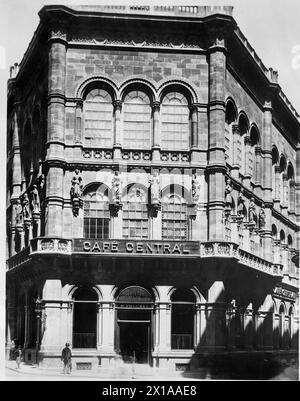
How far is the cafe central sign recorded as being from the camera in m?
34.7

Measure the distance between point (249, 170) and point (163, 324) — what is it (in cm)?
1068

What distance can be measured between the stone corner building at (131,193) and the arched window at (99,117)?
6cm

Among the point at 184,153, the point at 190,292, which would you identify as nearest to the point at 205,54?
the point at 184,153

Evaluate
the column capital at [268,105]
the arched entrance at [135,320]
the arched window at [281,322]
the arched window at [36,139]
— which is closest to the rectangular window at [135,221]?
the arched entrance at [135,320]

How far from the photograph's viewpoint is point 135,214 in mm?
35938

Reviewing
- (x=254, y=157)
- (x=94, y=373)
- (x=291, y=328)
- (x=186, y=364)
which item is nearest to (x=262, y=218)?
(x=254, y=157)

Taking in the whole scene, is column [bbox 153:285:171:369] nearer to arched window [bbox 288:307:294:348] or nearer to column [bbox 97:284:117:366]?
column [bbox 97:284:117:366]

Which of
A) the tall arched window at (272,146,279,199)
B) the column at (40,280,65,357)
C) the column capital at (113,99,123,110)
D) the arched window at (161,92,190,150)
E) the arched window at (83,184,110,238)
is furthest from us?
the tall arched window at (272,146,279,199)

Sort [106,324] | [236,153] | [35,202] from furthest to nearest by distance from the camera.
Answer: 1. [236,153]
2. [35,202]
3. [106,324]

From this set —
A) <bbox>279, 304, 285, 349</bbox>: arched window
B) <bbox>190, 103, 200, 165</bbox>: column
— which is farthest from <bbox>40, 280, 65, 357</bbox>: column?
<bbox>279, 304, 285, 349</bbox>: arched window

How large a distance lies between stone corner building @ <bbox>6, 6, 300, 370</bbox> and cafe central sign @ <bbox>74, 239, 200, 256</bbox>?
48 millimetres

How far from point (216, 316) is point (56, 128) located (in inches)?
461

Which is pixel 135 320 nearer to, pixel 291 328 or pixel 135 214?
pixel 135 214

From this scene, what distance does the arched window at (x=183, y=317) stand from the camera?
35500 millimetres
